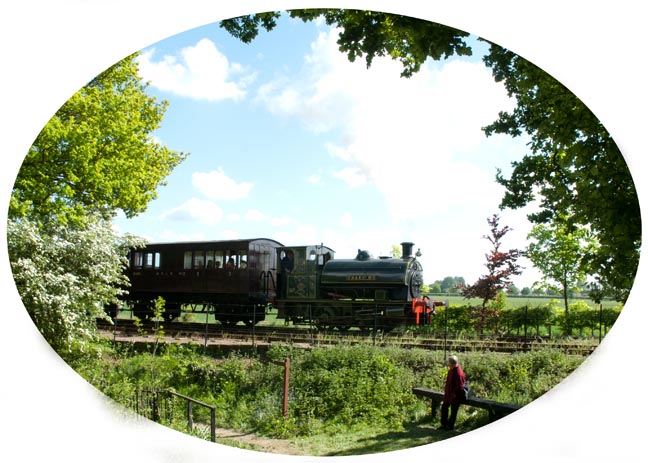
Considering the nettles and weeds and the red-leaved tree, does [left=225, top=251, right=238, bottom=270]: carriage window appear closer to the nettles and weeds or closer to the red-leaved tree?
the nettles and weeds

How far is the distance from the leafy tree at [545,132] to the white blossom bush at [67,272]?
2.51m

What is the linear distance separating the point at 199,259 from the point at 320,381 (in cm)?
306

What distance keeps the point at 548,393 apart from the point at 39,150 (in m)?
4.93

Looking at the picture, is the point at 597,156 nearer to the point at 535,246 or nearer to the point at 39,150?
the point at 535,246

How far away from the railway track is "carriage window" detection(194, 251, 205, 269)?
1.03 meters

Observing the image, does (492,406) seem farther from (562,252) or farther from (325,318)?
(325,318)

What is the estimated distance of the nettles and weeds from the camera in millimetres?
4188

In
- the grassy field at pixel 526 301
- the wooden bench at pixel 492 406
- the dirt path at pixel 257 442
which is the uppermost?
the grassy field at pixel 526 301

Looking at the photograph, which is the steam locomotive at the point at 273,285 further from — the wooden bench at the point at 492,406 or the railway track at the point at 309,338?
the wooden bench at the point at 492,406

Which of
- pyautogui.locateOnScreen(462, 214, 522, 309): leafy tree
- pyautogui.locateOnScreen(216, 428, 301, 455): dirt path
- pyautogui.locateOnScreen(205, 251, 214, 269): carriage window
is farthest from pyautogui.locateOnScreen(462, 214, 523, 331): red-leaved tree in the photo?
pyautogui.locateOnScreen(205, 251, 214, 269): carriage window

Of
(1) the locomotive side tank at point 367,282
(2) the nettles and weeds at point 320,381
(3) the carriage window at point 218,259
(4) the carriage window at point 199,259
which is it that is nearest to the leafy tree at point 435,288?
(2) the nettles and weeds at point 320,381

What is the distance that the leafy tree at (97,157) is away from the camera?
4.88 meters

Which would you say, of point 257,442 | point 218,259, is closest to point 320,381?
point 257,442

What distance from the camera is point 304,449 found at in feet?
12.5
